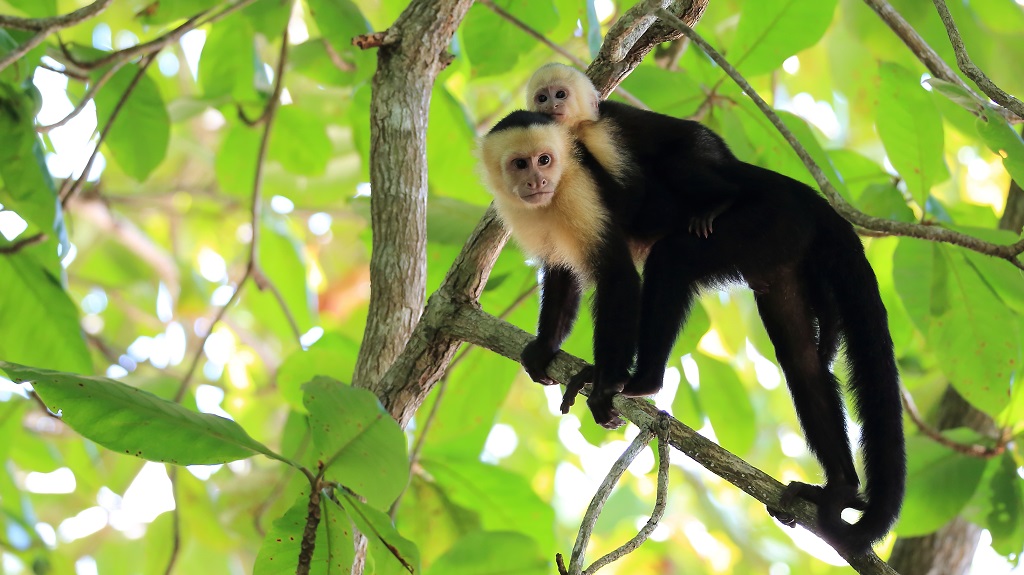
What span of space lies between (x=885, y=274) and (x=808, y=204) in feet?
3.35

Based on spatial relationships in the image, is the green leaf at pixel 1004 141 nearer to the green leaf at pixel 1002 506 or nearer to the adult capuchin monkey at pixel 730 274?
the adult capuchin monkey at pixel 730 274

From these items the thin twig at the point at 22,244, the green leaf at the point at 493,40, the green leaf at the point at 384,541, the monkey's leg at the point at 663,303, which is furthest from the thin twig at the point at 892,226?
the thin twig at the point at 22,244

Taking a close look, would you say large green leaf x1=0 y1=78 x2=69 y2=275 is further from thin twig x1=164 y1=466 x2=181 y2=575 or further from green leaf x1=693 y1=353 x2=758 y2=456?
green leaf x1=693 y1=353 x2=758 y2=456

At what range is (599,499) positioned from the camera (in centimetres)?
163

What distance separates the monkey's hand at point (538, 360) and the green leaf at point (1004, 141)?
1.09 metres

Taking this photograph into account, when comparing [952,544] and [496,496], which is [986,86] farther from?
[952,544]

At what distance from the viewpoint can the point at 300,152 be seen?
12.8ft

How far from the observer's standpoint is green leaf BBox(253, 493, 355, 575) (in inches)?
69.1

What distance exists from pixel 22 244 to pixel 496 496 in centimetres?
147

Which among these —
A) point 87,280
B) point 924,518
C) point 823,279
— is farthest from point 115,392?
point 87,280

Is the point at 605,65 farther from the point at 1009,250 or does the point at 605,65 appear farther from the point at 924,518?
the point at 924,518

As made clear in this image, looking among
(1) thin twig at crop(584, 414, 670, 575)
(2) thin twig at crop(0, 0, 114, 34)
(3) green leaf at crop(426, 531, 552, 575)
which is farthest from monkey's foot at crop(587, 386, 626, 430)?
(2) thin twig at crop(0, 0, 114, 34)

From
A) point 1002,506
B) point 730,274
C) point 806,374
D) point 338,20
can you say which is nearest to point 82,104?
point 338,20

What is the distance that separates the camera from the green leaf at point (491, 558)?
7.46 ft
